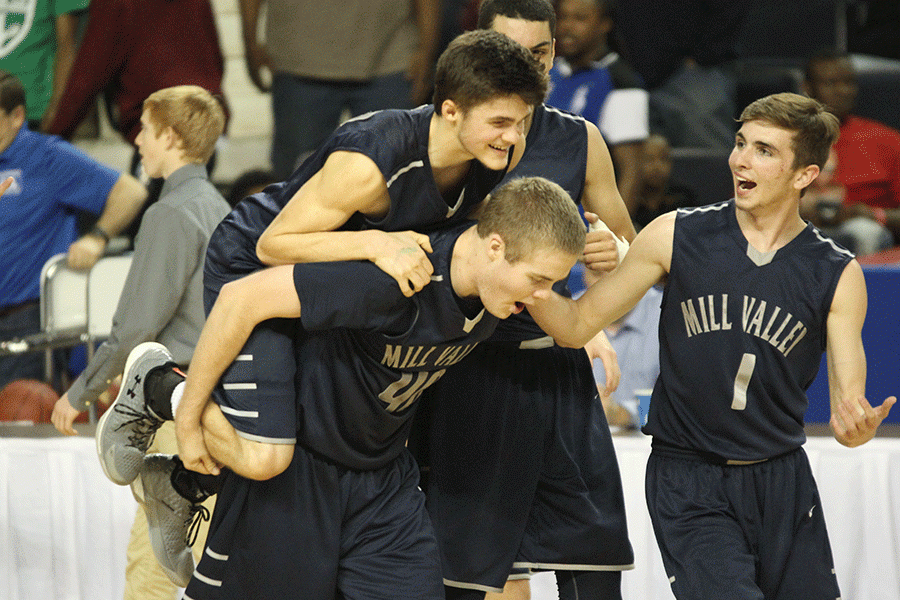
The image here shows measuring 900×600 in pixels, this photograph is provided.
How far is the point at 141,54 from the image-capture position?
586 cm

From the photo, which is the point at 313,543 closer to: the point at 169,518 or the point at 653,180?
the point at 169,518

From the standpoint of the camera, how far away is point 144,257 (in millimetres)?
3537

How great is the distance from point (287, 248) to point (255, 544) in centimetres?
71

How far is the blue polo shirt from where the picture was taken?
18.1 feet

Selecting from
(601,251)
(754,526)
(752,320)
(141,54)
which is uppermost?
(141,54)

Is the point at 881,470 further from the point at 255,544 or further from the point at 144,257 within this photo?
the point at 144,257

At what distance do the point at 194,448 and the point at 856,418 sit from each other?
1563 millimetres

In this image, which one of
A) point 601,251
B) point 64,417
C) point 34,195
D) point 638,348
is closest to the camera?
point 601,251

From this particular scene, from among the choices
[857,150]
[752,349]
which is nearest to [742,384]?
[752,349]

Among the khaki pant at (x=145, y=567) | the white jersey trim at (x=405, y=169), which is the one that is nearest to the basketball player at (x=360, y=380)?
the white jersey trim at (x=405, y=169)

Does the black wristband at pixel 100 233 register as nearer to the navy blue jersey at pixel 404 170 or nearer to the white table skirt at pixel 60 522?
the white table skirt at pixel 60 522

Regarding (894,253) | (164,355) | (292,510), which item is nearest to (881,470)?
(894,253)

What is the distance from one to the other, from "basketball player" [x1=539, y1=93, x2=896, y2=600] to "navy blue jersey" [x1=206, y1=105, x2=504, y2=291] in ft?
1.18

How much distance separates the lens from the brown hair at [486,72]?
7.93ft
